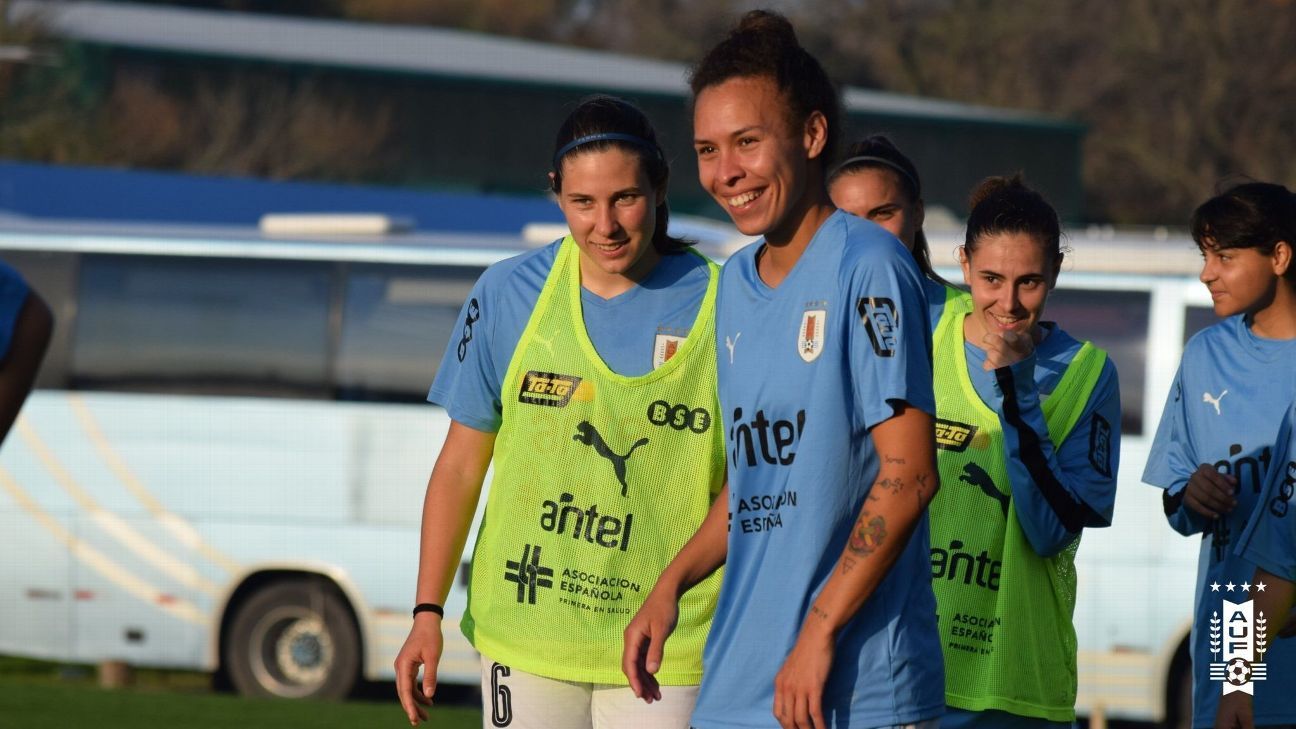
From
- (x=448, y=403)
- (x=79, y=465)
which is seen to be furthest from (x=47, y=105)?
(x=448, y=403)

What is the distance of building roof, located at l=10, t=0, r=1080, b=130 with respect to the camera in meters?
33.9

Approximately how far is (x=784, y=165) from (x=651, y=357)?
0.87 metres

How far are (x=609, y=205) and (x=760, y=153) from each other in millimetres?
794

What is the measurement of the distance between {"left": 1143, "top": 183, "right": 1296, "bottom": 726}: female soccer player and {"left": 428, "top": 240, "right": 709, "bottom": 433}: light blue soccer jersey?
142 cm

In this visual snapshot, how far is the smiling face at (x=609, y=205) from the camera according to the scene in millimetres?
3865

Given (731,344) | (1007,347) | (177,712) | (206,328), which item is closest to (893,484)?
(731,344)

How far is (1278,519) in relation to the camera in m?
4.40

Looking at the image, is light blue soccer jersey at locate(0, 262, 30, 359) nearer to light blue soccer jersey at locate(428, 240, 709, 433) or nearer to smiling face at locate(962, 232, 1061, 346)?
light blue soccer jersey at locate(428, 240, 709, 433)

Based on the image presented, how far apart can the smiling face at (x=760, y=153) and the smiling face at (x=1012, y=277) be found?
927mm

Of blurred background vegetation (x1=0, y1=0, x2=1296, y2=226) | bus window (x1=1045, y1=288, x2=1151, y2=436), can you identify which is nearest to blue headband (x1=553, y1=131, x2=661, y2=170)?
bus window (x1=1045, y1=288, x2=1151, y2=436)

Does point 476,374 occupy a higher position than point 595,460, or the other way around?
point 476,374

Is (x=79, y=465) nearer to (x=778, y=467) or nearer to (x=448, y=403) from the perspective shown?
(x=448, y=403)

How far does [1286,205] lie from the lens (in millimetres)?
4508

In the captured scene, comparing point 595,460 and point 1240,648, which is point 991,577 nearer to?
point 1240,648
